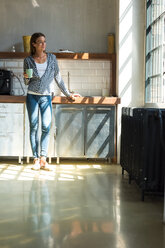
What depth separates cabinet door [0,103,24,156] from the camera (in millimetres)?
5359

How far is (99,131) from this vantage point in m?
5.42

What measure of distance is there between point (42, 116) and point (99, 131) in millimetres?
899

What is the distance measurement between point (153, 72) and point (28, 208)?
2.93 m

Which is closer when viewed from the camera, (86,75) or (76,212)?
(76,212)

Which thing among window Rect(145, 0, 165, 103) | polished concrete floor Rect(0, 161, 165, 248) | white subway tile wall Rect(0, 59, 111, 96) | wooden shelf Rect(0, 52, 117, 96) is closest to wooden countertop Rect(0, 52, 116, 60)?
wooden shelf Rect(0, 52, 117, 96)

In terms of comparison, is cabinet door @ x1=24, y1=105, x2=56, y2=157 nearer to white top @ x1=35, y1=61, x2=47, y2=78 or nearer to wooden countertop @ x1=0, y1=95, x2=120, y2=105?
wooden countertop @ x1=0, y1=95, x2=120, y2=105

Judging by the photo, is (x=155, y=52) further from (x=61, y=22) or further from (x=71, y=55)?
(x=61, y=22)

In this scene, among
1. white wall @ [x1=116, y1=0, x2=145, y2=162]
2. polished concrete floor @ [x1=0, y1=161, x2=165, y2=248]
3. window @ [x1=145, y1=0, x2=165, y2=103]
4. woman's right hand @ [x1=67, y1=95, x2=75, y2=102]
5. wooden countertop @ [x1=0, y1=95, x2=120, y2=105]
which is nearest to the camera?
polished concrete floor @ [x1=0, y1=161, x2=165, y2=248]

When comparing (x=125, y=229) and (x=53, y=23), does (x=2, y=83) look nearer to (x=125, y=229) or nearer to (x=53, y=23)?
(x=53, y=23)

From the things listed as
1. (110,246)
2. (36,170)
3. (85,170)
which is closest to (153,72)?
(85,170)

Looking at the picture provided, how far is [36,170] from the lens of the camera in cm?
490

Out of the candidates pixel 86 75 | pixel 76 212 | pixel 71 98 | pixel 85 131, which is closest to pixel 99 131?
pixel 85 131

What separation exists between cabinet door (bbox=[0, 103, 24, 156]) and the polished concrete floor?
0.73 meters

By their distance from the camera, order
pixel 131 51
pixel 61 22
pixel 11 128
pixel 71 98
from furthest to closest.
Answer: pixel 61 22 → pixel 131 51 → pixel 11 128 → pixel 71 98
